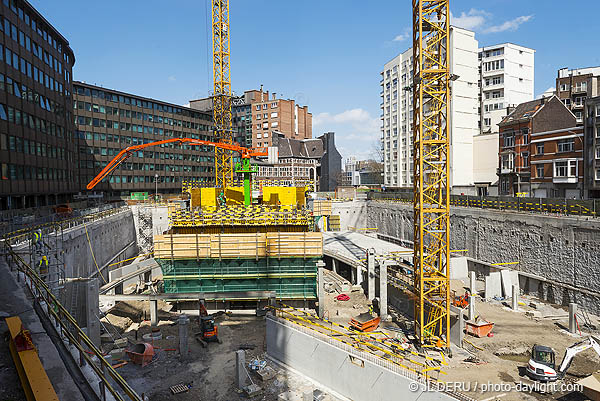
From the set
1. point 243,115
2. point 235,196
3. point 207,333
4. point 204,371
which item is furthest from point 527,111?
point 243,115

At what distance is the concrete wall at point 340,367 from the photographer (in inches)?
538

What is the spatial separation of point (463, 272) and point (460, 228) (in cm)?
510

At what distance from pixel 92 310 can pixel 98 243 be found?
1275 centimetres

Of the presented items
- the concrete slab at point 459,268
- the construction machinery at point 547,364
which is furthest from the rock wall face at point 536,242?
the construction machinery at point 547,364

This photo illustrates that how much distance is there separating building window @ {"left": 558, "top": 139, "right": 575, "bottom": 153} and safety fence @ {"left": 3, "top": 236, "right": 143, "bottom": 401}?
41.8 meters

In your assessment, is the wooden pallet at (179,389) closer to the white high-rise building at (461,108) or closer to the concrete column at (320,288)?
the concrete column at (320,288)

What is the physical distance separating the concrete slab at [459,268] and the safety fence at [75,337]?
28.4 m

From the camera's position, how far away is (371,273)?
92.9 ft

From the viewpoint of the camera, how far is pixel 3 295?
37.9 feet

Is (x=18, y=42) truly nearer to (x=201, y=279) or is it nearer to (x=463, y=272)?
(x=201, y=279)

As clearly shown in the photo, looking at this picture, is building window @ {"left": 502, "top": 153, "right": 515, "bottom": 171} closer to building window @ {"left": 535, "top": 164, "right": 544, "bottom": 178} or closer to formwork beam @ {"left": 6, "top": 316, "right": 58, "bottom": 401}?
building window @ {"left": 535, "top": 164, "right": 544, "bottom": 178}

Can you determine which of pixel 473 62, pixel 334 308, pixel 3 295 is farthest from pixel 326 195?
pixel 3 295

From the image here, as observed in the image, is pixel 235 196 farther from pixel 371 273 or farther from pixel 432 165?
pixel 432 165

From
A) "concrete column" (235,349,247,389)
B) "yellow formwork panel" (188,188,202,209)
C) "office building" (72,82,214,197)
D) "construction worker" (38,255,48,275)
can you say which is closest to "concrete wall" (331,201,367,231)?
"yellow formwork panel" (188,188,202,209)
